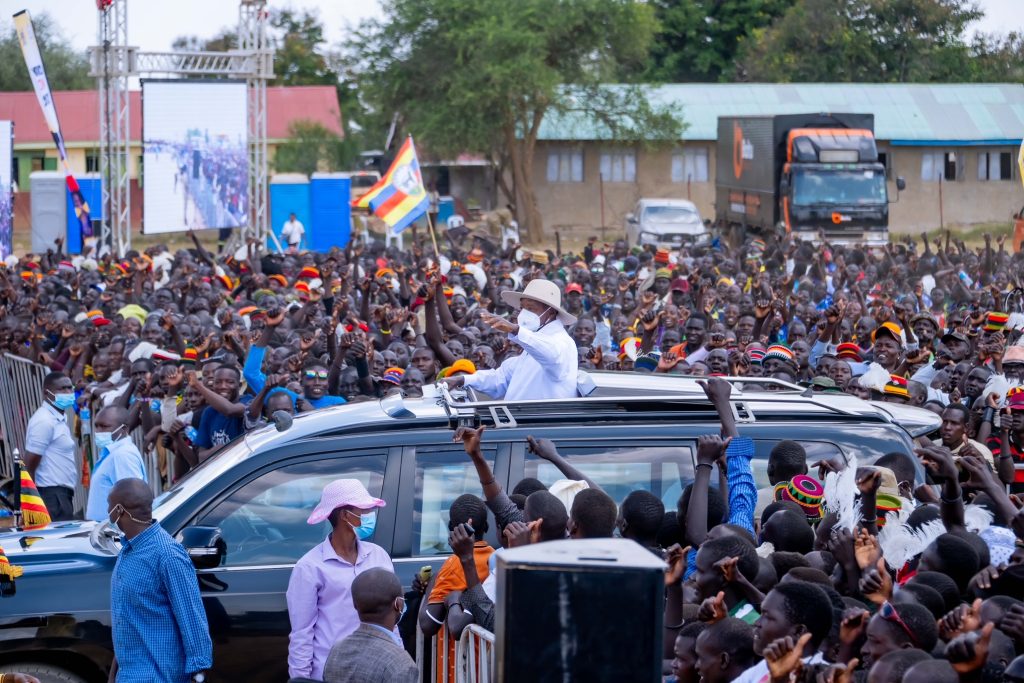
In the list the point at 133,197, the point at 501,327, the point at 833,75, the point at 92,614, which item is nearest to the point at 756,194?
the point at 833,75

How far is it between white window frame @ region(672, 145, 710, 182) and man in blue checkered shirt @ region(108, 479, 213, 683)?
3824 centimetres

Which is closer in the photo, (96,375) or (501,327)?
(501,327)

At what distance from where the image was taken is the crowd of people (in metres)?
4.18

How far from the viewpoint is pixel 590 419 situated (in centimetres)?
614

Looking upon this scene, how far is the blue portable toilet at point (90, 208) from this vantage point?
34688 millimetres

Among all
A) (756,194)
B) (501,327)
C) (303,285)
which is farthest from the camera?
(756,194)

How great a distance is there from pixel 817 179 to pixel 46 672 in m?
27.3

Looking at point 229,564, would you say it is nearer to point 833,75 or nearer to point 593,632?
point 593,632

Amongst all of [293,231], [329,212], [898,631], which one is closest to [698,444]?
[898,631]

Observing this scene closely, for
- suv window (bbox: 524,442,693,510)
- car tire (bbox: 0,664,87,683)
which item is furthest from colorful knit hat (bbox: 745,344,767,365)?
car tire (bbox: 0,664,87,683)

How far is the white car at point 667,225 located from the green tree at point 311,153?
14.8 meters

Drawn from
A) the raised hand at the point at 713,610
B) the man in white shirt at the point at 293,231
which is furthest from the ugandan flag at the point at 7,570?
the man in white shirt at the point at 293,231

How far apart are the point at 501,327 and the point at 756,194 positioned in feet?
88.7

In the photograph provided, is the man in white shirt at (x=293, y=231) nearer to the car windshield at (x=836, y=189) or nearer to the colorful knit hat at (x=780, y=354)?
the car windshield at (x=836, y=189)
